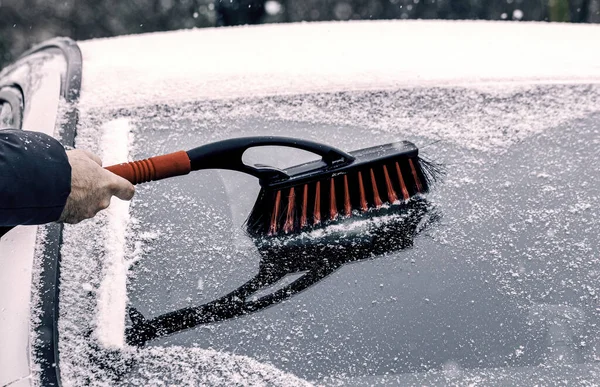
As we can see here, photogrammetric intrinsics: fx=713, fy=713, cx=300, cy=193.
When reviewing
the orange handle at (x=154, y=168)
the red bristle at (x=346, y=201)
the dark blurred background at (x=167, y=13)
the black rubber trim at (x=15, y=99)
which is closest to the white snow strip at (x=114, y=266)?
the orange handle at (x=154, y=168)

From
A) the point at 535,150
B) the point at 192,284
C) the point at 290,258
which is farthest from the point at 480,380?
the point at 535,150

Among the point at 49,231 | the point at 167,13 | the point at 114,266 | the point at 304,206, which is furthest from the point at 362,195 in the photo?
the point at 167,13

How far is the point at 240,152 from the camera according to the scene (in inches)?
63.4

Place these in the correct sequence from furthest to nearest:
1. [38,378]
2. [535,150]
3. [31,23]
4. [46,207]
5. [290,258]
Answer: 1. [31,23]
2. [535,150]
3. [290,258]
4. [46,207]
5. [38,378]

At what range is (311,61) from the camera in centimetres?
213

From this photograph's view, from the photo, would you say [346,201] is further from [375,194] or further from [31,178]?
[31,178]

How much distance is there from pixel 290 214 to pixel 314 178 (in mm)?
133

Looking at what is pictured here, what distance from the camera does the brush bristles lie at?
1.61m

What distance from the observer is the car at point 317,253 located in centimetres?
125

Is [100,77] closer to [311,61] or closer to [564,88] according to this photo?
[311,61]

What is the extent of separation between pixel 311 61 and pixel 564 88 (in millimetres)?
721

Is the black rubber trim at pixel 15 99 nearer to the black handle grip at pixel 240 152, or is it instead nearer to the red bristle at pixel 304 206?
the black handle grip at pixel 240 152

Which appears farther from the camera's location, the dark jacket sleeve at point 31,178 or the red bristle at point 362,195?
the red bristle at point 362,195

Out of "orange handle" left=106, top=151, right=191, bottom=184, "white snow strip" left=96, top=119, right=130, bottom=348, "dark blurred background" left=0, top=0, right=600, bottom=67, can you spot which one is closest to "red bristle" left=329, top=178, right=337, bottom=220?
"orange handle" left=106, top=151, right=191, bottom=184
